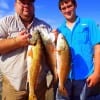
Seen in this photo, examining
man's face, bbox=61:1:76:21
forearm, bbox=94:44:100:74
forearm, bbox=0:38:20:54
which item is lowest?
forearm, bbox=94:44:100:74

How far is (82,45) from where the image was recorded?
24.6 ft

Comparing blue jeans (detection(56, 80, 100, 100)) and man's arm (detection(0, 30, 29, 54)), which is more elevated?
man's arm (detection(0, 30, 29, 54))

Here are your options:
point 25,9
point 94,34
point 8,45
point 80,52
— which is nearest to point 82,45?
point 80,52

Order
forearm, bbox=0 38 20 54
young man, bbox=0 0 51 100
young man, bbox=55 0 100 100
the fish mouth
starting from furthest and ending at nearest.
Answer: young man, bbox=55 0 100 100
young man, bbox=0 0 51 100
forearm, bbox=0 38 20 54
the fish mouth

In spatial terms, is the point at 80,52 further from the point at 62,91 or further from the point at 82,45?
the point at 62,91

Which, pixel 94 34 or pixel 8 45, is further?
pixel 94 34

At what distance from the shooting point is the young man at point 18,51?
24.1 ft

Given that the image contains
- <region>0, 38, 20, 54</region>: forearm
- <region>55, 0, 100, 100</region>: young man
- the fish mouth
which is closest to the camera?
the fish mouth

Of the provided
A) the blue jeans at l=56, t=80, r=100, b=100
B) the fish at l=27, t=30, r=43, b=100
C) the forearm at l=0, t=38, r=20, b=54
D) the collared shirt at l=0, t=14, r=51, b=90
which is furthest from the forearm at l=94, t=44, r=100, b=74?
the forearm at l=0, t=38, r=20, b=54

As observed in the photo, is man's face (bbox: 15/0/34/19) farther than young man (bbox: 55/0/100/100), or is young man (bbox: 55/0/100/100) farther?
young man (bbox: 55/0/100/100)

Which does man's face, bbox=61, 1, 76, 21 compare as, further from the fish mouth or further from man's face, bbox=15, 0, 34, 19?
the fish mouth

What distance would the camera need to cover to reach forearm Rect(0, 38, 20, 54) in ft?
23.5

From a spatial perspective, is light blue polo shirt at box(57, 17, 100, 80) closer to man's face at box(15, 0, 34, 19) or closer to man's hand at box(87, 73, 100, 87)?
man's hand at box(87, 73, 100, 87)

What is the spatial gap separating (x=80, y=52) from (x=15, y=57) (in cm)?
106
